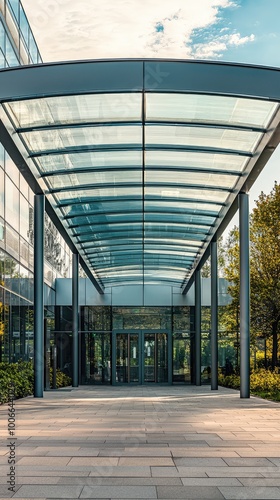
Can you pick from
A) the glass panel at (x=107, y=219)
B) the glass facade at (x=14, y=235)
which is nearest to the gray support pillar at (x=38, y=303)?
the glass facade at (x=14, y=235)

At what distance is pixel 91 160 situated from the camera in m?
17.9

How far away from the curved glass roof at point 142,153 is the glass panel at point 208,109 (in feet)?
0.07

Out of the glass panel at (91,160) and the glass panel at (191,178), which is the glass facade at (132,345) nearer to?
the glass panel at (191,178)

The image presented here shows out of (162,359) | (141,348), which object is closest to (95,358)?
(141,348)

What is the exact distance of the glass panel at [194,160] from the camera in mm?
17438

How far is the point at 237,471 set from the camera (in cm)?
768

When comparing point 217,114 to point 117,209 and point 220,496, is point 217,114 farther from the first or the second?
point 220,496

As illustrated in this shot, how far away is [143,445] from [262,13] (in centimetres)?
721

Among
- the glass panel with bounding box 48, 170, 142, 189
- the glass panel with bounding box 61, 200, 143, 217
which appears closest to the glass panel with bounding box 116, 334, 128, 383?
the glass panel with bounding box 61, 200, 143, 217

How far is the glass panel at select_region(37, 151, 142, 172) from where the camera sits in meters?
17.5

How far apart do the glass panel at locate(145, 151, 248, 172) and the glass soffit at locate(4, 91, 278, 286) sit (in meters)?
0.02

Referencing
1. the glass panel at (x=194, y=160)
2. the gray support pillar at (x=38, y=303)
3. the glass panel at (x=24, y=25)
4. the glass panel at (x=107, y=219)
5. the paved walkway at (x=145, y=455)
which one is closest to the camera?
the paved walkway at (x=145, y=455)

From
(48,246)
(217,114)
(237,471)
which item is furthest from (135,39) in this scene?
(48,246)

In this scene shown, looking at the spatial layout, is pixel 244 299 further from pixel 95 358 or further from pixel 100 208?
pixel 95 358
